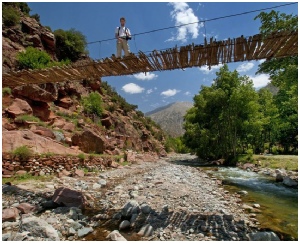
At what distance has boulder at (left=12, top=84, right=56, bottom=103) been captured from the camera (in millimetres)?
12125

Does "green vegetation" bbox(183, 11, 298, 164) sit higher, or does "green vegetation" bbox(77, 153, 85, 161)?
"green vegetation" bbox(183, 11, 298, 164)

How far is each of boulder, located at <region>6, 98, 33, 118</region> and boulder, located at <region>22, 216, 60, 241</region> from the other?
8.71 m

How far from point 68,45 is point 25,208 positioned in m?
26.5

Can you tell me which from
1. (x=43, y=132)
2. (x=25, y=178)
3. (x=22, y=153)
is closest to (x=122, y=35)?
(x=22, y=153)

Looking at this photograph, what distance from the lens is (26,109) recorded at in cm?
1133

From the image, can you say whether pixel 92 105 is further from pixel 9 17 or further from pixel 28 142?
pixel 28 142

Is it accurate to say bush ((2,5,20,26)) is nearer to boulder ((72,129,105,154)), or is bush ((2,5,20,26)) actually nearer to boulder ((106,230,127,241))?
boulder ((72,129,105,154))

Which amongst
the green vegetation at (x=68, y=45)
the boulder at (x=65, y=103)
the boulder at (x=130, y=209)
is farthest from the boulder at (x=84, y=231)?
the green vegetation at (x=68, y=45)

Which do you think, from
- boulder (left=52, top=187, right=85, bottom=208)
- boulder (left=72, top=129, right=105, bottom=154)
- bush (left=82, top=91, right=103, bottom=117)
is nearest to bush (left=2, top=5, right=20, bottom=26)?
bush (left=82, top=91, right=103, bottom=117)

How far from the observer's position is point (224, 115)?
19000 millimetres

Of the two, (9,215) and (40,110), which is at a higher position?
(40,110)

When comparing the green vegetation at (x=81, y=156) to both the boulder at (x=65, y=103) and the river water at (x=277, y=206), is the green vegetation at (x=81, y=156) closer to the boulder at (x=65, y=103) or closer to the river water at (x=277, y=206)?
the river water at (x=277, y=206)

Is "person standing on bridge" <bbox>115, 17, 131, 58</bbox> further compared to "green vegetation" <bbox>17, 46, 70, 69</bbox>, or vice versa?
"green vegetation" <bbox>17, 46, 70, 69</bbox>

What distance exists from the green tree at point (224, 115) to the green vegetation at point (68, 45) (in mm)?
16968
